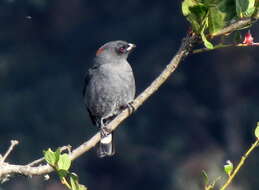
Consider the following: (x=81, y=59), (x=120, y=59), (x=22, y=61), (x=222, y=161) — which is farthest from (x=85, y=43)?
(x=120, y=59)

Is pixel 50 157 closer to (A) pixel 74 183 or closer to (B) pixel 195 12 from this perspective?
(A) pixel 74 183

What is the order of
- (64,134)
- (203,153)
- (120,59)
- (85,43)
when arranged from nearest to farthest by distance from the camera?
(120,59) → (64,134) → (203,153) → (85,43)

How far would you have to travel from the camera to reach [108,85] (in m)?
5.85

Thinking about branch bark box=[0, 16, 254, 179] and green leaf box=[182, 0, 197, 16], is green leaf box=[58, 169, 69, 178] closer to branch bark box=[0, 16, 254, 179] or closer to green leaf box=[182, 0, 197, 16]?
branch bark box=[0, 16, 254, 179]

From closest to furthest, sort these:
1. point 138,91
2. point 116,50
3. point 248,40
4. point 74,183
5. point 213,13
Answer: point 74,183
point 213,13
point 248,40
point 116,50
point 138,91

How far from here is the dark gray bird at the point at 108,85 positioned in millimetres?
5688

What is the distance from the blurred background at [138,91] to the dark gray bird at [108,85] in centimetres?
871

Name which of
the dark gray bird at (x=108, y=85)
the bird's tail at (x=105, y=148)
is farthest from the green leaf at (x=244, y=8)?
the bird's tail at (x=105, y=148)

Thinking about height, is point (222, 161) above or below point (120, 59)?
below

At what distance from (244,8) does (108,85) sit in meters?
3.42

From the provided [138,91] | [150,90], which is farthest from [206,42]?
[138,91]

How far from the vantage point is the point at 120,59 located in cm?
595

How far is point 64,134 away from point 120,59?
32.1ft

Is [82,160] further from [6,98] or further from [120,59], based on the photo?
[120,59]
